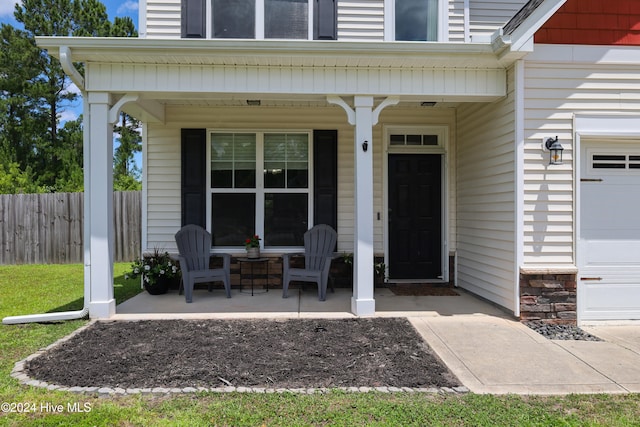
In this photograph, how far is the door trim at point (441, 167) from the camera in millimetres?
6227

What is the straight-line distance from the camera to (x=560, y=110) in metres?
4.45

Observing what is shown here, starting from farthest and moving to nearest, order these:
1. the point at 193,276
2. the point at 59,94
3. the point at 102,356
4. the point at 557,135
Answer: the point at 59,94
the point at 193,276
the point at 557,135
the point at 102,356

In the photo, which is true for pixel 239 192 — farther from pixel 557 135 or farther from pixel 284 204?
pixel 557 135

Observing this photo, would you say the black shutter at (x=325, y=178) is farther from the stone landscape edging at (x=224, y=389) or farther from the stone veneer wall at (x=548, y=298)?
the stone landscape edging at (x=224, y=389)

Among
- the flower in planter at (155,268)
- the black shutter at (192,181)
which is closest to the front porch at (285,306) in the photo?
the flower in planter at (155,268)

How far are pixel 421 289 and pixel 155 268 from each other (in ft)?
12.1

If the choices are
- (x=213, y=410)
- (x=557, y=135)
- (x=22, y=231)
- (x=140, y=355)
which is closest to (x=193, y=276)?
(x=140, y=355)

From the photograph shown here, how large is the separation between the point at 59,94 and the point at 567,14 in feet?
55.5

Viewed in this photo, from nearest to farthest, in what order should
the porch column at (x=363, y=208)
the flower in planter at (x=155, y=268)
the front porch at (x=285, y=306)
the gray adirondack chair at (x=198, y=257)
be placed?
the porch column at (x=363, y=208) → the front porch at (x=285, y=306) → the gray adirondack chair at (x=198, y=257) → the flower in planter at (x=155, y=268)

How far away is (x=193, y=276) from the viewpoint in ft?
17.3

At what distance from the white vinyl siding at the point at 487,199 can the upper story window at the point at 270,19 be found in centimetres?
235

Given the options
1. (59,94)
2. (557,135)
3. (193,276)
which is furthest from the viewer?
(59,94)

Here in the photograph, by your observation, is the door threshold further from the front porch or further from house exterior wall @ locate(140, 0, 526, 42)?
house exterior wall @ locate(140, 0, 526, 42)

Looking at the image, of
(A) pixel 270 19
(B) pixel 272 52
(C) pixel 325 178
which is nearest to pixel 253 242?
(C) pixel 325 178
